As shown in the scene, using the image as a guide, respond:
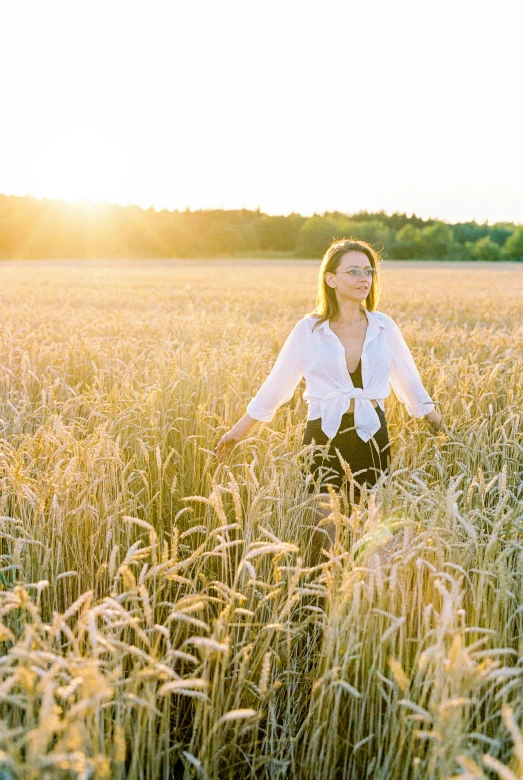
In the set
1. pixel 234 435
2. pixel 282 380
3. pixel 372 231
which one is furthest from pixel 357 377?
pixel 372 231

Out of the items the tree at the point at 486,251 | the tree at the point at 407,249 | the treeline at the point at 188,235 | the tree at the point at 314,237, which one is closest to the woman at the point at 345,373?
the treeline at the point at 188,235

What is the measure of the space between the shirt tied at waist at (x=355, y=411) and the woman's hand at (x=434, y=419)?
0.34 meters

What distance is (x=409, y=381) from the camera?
3664mm

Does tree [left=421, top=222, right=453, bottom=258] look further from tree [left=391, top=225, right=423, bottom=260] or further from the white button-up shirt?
→ the white button-up shirt

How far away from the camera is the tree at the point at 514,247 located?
73.3 meters

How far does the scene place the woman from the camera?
3.45m

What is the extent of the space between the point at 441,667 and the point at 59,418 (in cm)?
226

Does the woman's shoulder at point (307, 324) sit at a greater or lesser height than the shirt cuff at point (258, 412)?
greater

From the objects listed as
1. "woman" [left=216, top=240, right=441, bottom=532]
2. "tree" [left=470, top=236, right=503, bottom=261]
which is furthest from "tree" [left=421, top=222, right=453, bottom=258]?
"woman" [left=216, top=240, right=441, bottom=532]

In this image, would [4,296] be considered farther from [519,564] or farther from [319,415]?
[519,564]

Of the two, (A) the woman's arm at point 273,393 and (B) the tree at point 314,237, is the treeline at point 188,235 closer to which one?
(B) the tree at point 314,237

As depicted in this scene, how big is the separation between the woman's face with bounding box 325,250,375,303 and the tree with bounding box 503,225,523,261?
7496cm

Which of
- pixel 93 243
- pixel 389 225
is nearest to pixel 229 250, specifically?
pixel 93 243

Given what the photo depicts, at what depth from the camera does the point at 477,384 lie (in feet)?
14.4
